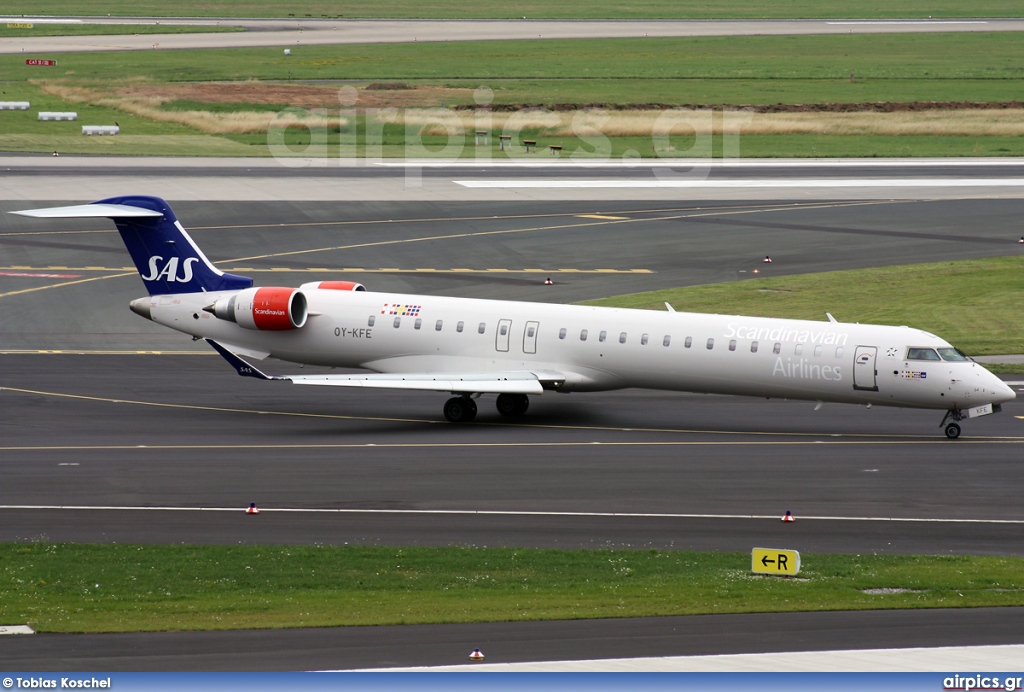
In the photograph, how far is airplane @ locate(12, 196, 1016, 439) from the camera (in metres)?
35.0

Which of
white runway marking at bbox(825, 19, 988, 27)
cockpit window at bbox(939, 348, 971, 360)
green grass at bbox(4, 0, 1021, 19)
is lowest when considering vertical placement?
cockpit window at bbox(939, 348, 971, 360)

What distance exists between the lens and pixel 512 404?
38438 mm

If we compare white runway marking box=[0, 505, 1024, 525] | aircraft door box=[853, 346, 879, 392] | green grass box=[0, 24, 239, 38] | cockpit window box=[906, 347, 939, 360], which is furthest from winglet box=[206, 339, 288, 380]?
green grass box=[0, 24, 239, 38]

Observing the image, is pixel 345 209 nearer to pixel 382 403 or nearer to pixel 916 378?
pixel 382 403

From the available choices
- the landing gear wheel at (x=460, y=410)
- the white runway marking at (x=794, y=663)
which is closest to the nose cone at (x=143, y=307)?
the landing gear wheel at (x=460, y=410)

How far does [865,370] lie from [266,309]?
1655 cm

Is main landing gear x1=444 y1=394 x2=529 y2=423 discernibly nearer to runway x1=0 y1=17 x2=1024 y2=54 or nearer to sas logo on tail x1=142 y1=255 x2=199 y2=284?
sas logo on tail x1=142 y1=255 x2=199 y2=284

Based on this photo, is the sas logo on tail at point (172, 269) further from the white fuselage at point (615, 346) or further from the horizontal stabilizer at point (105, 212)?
the horizontal stabilizer at point (105, 212)

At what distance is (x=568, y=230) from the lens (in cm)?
6594

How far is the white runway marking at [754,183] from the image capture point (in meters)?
76.8

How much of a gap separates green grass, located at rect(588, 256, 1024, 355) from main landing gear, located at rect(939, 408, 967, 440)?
35.8 feet

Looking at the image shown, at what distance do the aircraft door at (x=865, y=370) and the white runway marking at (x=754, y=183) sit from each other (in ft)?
140

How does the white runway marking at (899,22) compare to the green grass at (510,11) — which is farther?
the green grass at (510,11)

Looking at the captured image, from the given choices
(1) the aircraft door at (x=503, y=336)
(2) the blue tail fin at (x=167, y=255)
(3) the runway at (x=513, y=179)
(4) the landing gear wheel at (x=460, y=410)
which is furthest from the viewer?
(3) the runway at (x=513, y=179)
